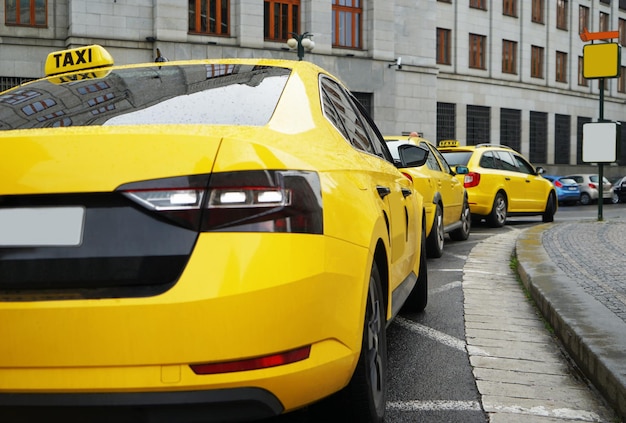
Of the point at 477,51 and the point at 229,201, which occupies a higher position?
the point at 477,51

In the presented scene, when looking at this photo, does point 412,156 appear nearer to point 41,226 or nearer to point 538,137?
point 41,226

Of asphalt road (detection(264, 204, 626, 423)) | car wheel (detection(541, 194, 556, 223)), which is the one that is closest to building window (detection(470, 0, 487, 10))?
car wheel (detection(541, 194, 556, 223))

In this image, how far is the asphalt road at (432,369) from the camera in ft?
12.0

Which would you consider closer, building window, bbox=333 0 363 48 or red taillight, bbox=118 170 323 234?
red taillight, bbox=118 170 323 234

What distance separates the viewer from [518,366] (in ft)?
14.9

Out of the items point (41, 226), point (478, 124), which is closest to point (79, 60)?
point (41, 226)

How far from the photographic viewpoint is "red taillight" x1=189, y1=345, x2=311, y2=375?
2.28 metres

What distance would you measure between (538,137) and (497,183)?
32175mm

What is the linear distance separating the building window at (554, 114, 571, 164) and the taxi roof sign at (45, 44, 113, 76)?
1791 inches

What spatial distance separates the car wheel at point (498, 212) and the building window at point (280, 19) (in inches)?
674

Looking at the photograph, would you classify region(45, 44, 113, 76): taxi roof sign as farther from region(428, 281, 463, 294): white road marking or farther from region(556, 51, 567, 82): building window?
region(556, 51, 567, 82): building window

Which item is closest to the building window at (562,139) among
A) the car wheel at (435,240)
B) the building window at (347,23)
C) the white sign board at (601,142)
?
the building window at (347,23)

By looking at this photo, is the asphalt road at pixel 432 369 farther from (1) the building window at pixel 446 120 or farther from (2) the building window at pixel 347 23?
(1) the building window at pixel 446 120

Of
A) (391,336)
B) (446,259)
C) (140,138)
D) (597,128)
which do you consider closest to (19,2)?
(597,128)
